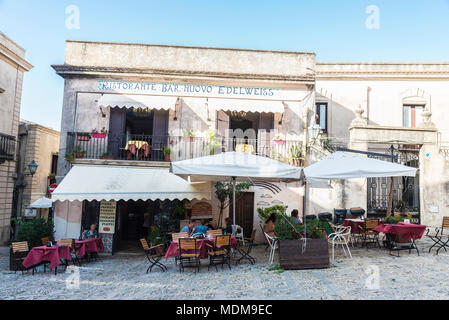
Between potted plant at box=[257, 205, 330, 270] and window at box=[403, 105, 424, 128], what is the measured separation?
16.7 m

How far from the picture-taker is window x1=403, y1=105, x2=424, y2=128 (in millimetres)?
20047

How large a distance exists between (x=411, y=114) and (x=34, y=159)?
81.9ft

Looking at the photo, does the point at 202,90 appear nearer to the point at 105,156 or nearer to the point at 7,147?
the point at 105,156

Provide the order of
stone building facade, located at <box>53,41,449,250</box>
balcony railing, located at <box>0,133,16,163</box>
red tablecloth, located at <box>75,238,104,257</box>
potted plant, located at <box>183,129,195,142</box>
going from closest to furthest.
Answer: red tablecloth, located at <box>75,238,104,257</box>
stone building facade, located at <box>53,41,449,250</box>
potted plant, located at <box>183,129,195,142</box>
balcony railing, located at <box>0,133,16,163</box>

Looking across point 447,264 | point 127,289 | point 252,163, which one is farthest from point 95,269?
point 447,264

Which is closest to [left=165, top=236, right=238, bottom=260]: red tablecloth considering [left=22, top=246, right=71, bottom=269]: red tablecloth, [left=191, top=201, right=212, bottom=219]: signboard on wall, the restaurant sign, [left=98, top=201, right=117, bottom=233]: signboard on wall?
[left=22, top=246, right=71, bottom=269]: red tablecloth

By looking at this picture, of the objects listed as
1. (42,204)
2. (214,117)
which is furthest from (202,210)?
(42,204)

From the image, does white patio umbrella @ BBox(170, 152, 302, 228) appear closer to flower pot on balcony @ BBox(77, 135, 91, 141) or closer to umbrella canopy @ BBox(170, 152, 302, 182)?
umbrella canopy @ BBox(170, 152, 302, 182)

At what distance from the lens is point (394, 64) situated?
2017cm

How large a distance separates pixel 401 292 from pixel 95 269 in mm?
7851

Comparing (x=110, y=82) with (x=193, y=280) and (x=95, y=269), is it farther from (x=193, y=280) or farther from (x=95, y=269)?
(x=193, y=280)

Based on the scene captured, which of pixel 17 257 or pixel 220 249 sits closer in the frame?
pixel 220 249

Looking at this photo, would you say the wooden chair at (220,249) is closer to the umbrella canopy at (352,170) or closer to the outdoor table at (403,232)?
the umbrella canopy at (352,170)

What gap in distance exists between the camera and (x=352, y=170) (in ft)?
24.5
